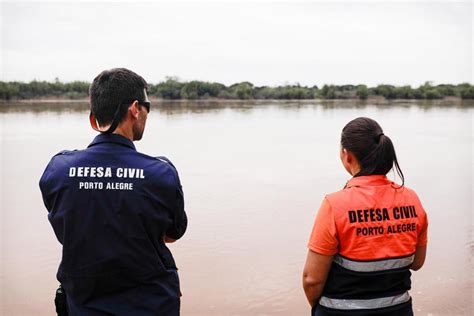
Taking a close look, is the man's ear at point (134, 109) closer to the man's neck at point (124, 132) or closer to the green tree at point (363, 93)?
the man's neck at point (124, 132)

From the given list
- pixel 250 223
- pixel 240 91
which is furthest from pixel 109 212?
pixel 240 91

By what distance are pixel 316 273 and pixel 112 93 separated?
3.59ft

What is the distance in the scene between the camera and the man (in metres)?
1.71

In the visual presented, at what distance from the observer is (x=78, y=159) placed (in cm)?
175

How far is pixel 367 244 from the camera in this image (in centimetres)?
193

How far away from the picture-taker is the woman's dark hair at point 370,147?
6.75 ft

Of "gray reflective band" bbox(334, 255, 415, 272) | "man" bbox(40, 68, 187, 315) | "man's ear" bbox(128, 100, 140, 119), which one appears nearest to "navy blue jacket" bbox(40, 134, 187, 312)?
"man" bbox(40, 68, 187, 315)

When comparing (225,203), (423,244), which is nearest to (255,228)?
(225,203)

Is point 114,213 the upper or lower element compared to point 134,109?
lower

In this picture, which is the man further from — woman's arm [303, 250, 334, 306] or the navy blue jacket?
woman's arm [303, 250, 334, 306]

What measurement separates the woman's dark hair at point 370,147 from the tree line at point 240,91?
46.6 m

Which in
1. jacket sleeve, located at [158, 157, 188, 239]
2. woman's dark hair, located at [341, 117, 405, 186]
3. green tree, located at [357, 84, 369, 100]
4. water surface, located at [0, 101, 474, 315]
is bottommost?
water surface, located at [0, 101, 474, 315]

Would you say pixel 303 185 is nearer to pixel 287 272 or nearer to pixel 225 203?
pixel 225 203

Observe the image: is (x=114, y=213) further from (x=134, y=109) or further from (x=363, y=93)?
(x=363, y=93)
